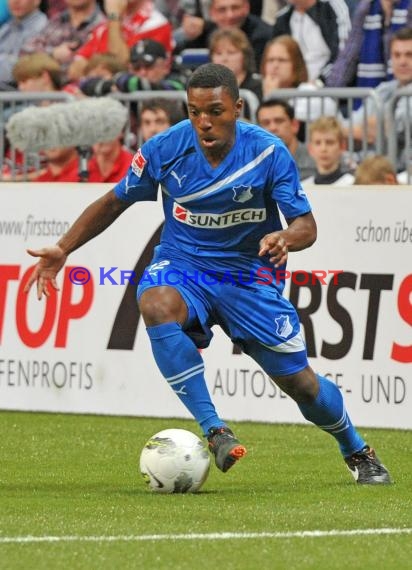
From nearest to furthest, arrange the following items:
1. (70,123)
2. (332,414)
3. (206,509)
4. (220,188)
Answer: (206,509) < (220,188) < (332,414) < (70,123)

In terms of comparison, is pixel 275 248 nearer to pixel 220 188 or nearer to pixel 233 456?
pixel 220 188

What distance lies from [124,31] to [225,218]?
8.54 m

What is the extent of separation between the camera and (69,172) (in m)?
13.7

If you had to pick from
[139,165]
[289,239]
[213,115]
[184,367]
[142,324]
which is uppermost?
[213,115]

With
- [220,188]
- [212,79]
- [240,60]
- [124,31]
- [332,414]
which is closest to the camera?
[212,79]

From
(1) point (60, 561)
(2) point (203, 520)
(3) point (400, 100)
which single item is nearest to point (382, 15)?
(3) point (400, 100)

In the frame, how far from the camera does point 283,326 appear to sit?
823cm

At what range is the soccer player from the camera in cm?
802

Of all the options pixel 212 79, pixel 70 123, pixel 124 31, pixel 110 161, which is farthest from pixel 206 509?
pixel 124 31

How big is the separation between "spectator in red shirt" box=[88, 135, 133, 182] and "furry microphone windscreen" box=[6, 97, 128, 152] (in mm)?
90

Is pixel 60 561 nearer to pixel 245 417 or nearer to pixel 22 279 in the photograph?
pixel 245 417

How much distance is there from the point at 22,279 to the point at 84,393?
3.62ft

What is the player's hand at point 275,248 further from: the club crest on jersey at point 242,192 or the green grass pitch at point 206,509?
the green grass pitch at point 206,509

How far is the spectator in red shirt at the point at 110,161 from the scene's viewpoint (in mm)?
13438
